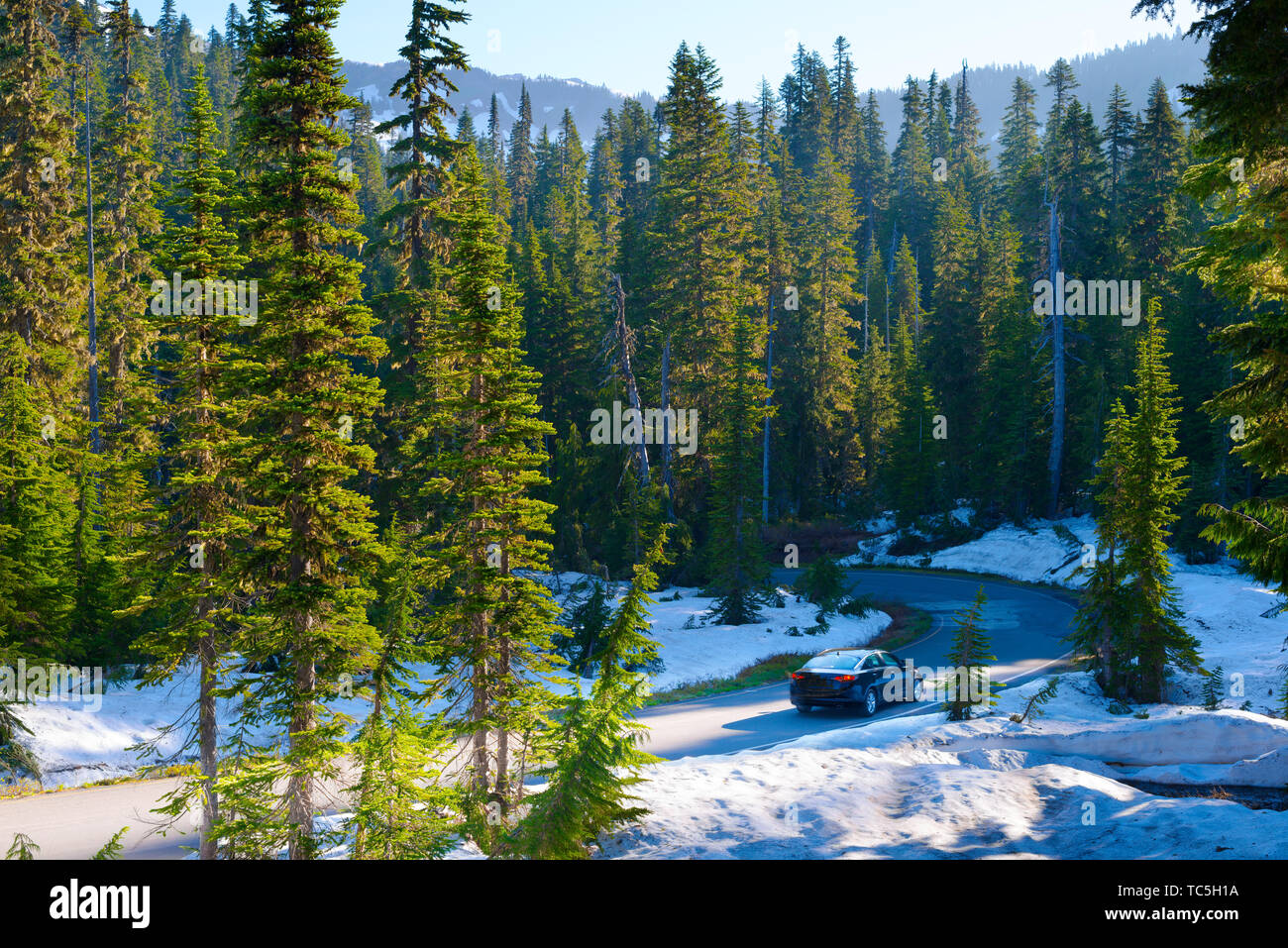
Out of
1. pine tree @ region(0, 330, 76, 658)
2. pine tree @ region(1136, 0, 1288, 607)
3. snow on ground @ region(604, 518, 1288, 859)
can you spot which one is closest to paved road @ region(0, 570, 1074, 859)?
snow on ground @ region(604, 518, 1288, 859)

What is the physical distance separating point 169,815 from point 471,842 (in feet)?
25.7

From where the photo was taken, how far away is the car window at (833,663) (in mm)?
19953

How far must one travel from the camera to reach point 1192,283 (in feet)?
141

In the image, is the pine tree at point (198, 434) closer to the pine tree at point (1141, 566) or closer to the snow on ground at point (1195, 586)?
the pine tree at point (1141, 566)

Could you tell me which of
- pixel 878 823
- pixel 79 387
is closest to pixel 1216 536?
pixel 878 823

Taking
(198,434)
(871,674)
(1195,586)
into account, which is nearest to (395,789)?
(198,434)

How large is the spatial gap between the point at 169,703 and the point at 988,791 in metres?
18.5

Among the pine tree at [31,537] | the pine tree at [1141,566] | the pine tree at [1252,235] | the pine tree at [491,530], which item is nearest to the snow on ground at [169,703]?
the pine tree at [31,537]

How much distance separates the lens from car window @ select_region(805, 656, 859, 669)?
19953 millimetres

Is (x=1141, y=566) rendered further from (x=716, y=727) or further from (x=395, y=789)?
(x=395, y=789)

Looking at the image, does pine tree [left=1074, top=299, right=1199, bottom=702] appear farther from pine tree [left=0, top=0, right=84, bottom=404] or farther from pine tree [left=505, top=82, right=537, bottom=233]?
pine tree [left=505, top=82, right=537, bottom=233]

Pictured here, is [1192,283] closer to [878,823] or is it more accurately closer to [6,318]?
[878,823]

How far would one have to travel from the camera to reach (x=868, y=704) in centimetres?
1972

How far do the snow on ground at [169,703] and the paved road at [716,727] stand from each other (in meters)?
1.13
